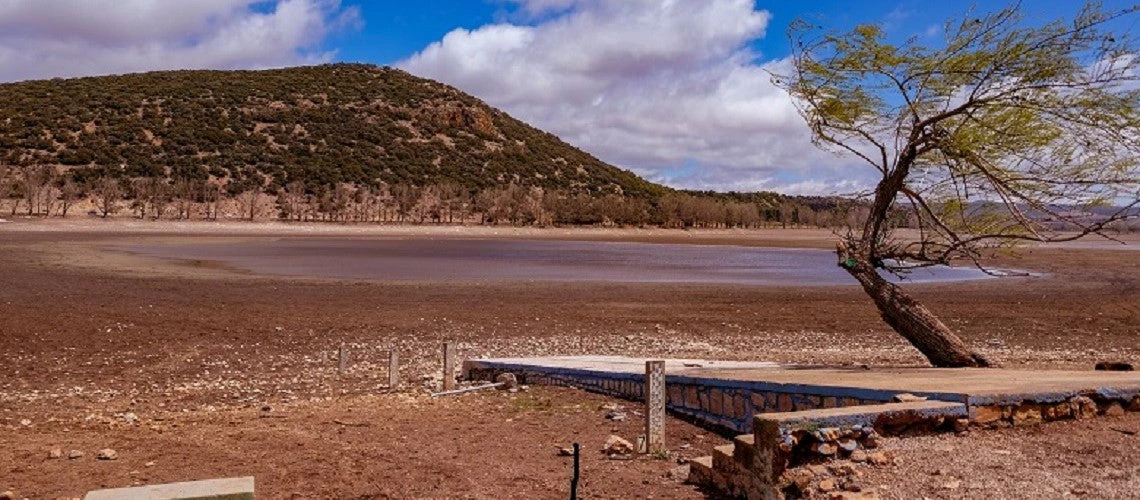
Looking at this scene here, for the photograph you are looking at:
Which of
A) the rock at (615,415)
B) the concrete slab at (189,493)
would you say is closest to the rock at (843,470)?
the concrete slab at (189,493)

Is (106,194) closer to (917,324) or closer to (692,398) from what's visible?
(692,398)

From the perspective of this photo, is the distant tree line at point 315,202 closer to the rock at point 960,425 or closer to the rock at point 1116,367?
the rock at point 1116,367

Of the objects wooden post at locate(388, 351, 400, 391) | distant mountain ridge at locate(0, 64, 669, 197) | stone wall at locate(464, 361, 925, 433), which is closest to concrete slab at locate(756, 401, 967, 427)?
stone wall at locate(464, 361, 925, 433)

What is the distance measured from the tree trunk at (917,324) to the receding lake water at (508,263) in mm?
21081

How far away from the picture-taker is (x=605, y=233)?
85.7m

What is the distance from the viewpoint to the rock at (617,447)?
8492 mm

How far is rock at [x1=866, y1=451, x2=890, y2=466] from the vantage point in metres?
6.25

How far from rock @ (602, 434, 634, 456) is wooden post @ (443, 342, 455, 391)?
413 cm

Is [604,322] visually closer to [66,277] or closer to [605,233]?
[66,277]

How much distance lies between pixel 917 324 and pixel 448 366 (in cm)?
595

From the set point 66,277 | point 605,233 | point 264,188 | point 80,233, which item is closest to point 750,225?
point 605,233

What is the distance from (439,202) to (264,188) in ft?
55.0

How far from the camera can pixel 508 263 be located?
4153 centimetres

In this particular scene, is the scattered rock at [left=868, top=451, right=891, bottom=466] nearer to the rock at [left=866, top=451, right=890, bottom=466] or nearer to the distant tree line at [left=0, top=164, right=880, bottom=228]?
the rock at [left=866, top=451, right=890, bottom=466]
